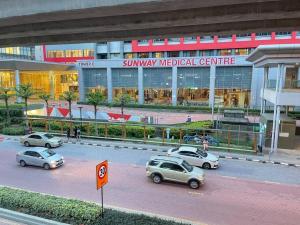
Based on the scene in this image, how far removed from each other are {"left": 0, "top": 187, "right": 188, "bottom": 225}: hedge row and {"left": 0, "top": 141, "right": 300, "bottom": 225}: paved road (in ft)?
7.81

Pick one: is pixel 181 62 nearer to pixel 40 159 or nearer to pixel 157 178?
pixel 40 159

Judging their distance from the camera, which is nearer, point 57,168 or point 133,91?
point 57,168

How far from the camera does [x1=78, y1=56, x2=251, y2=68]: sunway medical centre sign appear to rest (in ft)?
161

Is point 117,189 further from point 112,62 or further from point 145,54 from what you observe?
point 145,54

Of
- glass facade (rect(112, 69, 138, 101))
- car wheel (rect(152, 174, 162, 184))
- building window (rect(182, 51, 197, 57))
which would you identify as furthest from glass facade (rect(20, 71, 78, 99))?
car wheel (rect(152, 174, 162, 184))

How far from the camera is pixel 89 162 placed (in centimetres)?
1961

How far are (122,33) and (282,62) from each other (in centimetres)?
1602

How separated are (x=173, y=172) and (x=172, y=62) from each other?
132 ft

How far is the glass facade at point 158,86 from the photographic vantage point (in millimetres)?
54406

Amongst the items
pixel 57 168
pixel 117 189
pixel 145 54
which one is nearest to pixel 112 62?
pixel 145 54

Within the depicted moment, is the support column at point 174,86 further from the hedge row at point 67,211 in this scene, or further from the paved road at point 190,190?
the hedge row at point 67,211

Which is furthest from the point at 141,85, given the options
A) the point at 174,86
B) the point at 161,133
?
the point at 161,133

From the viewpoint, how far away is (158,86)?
55375 mm

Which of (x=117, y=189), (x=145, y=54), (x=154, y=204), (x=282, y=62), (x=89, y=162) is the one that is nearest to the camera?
(x=154, y=204)
